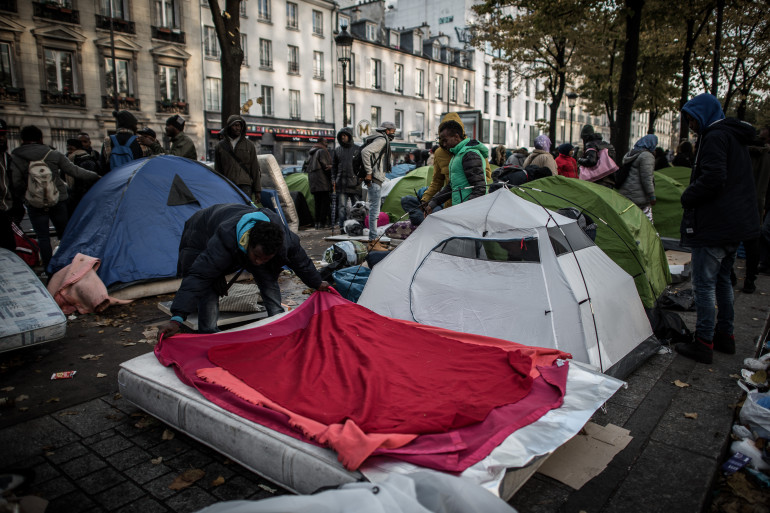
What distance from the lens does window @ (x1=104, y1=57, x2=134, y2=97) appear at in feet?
78.5

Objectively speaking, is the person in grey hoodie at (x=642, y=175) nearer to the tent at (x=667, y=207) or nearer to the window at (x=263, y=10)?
the tent at (x=667, y=207)

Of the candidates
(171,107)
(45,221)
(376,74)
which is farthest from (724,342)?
(376,74)

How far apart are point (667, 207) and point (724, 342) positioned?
5059mm

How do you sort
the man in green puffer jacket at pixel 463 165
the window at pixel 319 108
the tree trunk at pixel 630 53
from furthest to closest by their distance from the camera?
the window at pixel 319 108 → the tree trunk at pixel 630 53 → the man in green puffer jacket at pixel 463 165

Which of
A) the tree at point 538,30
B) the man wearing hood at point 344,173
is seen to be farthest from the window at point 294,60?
the man wearing hood at point 344,173

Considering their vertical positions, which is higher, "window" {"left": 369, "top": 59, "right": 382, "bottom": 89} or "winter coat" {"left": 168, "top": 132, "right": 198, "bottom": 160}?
"window" {"left": 369, "top": 59, "right": 382, "bottom": 89}

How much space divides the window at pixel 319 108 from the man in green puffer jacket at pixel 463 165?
28.0m

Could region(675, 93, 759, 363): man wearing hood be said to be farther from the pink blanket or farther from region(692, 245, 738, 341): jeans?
the pink blanket

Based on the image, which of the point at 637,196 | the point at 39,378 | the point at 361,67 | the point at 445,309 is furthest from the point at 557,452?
the point at 361,67

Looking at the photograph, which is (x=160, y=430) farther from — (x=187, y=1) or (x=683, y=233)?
(x=187, y=1)

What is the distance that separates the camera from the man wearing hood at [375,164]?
873cm

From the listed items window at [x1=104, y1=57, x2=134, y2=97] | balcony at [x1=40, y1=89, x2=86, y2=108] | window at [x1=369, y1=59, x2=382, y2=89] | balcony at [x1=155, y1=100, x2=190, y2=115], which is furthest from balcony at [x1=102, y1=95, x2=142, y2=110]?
window at [x1=369, y1=59, x2=382, y2=89]

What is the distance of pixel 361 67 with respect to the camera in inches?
1362

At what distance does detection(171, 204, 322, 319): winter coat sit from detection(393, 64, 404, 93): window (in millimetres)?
34994
